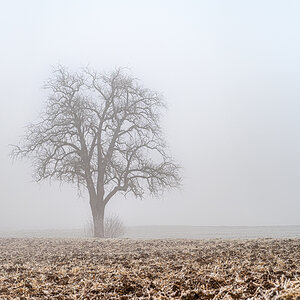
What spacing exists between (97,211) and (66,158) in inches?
131

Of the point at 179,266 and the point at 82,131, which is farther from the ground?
the point at 82,131

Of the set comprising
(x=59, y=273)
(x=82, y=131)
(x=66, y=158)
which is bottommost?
(x=59, y=273)

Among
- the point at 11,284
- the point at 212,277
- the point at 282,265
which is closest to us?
the point at 212,277

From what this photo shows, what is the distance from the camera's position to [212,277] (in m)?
4.87

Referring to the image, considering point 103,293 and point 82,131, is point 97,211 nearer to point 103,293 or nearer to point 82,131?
point 82,131

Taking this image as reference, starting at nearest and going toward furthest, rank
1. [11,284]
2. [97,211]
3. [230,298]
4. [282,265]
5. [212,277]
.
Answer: [230,298] < [212,277] < [11,284] < [282,265] < [97,211]

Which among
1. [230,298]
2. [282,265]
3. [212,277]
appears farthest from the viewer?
[282,265]

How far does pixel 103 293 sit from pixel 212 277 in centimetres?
142

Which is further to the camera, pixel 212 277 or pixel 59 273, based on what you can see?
pixel 59 273

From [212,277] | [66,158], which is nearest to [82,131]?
[66,158]

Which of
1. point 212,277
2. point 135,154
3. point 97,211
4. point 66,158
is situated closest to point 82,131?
point 66,158

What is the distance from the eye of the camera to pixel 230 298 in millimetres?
3816

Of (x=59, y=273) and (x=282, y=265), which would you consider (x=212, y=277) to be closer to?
(x=282, y=265)

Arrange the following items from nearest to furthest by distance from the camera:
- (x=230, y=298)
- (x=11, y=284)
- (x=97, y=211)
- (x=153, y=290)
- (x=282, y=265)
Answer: (x=230, y=298), (x=153, y=290), (x=11, y=284), (x=282, y=265), (x=97, y=211)
